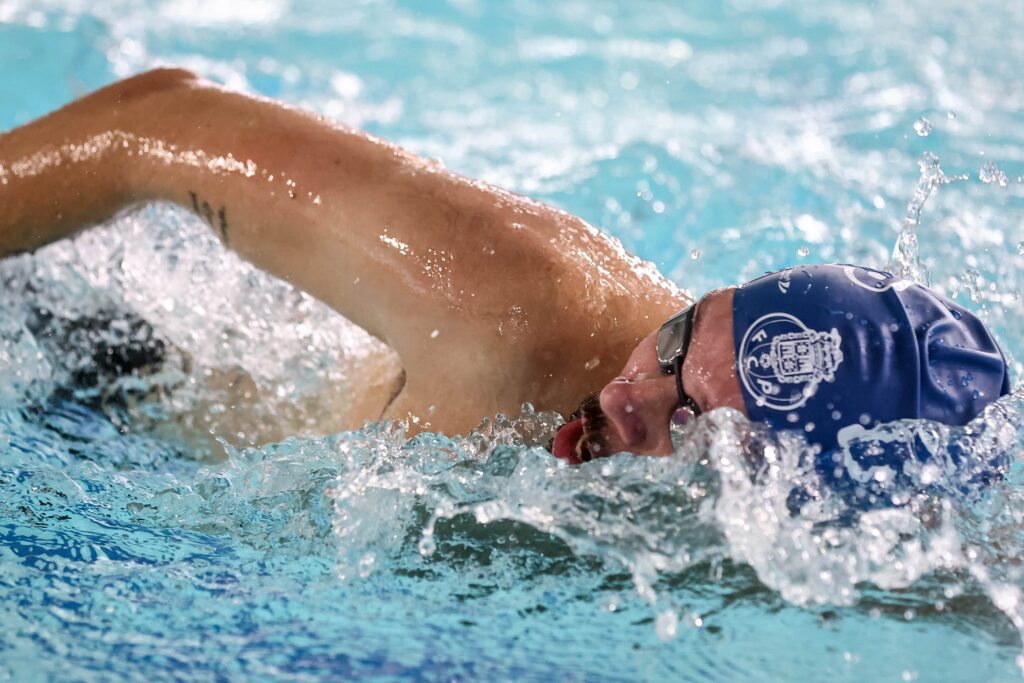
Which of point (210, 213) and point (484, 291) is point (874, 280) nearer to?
point (484, 291)

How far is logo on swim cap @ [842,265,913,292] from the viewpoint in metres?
1.71

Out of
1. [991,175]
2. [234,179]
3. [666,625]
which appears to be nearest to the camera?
[666,625]

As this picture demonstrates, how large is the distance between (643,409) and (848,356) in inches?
13.1

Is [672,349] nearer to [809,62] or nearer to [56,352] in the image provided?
[56,352]

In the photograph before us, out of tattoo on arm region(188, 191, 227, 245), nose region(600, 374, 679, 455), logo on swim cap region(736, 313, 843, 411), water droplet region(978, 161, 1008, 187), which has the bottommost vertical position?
nose region(600, 374, 679, 455)

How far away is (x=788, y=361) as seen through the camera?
164 centimetres

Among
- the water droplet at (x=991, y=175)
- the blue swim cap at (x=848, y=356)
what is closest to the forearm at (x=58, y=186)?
the blue swim cap at (x=848, y=356)

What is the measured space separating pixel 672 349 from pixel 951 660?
0.61m

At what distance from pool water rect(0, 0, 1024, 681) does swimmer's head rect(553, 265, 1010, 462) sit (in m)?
0.05

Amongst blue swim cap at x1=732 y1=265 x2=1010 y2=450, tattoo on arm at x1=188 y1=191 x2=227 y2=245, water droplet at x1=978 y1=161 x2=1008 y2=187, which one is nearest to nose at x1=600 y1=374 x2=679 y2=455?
blue swim cap at x1=732 y1=265 x2=1010 y2=450

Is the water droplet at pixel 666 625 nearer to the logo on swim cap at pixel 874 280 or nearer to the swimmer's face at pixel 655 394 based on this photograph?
the swimmer's face at pixel 655 394

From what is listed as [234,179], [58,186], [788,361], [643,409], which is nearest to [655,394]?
[643,409]

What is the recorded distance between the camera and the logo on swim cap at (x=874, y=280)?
1.71m

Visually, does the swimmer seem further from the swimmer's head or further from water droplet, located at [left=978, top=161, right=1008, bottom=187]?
water droplet, located at [left=978, top=161, right=1008, bottom=187]
